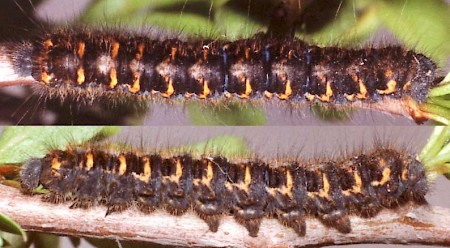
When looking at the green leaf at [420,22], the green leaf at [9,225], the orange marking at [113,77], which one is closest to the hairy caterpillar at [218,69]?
the orange marking at [113,77]

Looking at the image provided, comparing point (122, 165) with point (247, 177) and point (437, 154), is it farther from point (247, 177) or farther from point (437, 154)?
point (437, 154)

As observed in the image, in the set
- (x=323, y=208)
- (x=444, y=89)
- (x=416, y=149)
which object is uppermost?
(x=444, y=89)

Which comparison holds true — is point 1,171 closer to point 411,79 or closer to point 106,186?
point 106,186

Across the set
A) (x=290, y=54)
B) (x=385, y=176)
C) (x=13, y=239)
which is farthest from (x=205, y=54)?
(x=13, y=239)

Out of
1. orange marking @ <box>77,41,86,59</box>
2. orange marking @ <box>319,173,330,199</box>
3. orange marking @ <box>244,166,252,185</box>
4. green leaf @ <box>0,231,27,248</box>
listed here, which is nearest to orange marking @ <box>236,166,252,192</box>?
orange marking @ <box>244,166,252,185</box>

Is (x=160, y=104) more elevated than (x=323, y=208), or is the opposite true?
(x=160, y=104)

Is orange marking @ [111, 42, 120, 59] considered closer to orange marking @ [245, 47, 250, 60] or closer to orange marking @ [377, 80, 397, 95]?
orange marking @ [245, 47, 250, 60]

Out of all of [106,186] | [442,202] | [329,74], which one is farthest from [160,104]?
[442,202]
